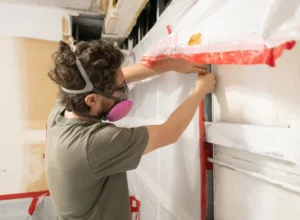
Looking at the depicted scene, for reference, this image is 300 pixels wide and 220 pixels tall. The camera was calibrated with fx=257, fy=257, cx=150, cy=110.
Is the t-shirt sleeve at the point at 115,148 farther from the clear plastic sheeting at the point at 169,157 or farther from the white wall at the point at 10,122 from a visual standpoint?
the white wall at the point at 10,122

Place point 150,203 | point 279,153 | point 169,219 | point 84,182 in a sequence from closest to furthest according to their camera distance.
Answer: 1. point 279,153
2. point 84,182
3. point 169,219
4. point 150,203

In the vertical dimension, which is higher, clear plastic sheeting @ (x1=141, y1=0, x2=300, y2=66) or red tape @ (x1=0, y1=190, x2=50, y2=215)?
clear plastic sheeting @ (x1=141, y1=0, x2=300, y2=66)

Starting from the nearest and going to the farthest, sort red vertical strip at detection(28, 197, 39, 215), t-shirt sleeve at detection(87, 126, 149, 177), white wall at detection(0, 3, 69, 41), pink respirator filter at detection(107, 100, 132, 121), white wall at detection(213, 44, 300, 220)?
white wall at detection(213, 44, 300, 220)
t-shirt sleeve at detection(87, 126, 149, 177)
pink respirator filter at detection(107, 100, 132, 121)
red vertical strip at detection(28, 197, 39, 215)
white wall at detection(0, 3, 69, 41)

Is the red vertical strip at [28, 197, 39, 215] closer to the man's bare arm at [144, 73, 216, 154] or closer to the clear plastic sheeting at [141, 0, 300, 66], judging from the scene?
the man's bare arm at [144, 73, 216, 154]

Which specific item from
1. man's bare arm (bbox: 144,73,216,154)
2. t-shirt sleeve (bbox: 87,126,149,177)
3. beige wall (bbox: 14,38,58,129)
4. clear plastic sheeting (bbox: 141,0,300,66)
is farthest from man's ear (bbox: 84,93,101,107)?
beige wall (bbox: 14,38,58,129)

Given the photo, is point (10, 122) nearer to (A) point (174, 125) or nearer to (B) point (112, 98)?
(B) point (112, 98)

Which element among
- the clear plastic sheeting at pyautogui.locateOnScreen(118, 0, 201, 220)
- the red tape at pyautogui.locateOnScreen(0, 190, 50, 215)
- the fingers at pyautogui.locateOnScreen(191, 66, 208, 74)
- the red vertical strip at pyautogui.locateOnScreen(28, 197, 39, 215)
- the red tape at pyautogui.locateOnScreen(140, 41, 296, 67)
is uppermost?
the fingers at pyautogui.locateOnScreen(191, 66, 208, 74)

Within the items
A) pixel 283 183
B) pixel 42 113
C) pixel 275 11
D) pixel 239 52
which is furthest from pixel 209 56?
pixel 42 113

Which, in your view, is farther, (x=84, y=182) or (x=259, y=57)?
(x=84, y=182)

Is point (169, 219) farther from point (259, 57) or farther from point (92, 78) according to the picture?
point (259, 57)

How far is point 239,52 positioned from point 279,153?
284mm

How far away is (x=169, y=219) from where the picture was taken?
1.42 m

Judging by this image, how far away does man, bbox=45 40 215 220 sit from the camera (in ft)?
3.05

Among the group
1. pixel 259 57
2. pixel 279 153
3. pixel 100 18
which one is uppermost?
pixel 100 18
